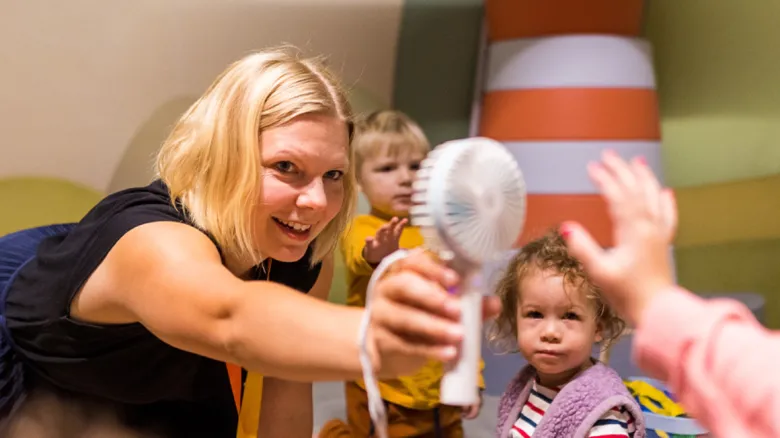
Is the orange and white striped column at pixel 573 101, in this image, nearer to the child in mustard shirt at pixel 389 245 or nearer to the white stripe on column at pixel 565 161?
the white stripe on column at pixel 565 161

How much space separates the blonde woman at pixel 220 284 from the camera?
538 mm

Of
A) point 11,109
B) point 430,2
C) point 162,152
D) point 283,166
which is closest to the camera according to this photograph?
point 283,166

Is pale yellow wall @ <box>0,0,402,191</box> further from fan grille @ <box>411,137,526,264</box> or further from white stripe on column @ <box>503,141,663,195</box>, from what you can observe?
fan grille @ <box>411,137,526,264</box>

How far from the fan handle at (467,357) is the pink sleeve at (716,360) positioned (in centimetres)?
11

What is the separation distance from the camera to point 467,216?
48 centimetres

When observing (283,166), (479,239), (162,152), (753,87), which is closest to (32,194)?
(162,152)

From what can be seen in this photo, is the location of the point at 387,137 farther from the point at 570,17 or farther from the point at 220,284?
the point at 220,284

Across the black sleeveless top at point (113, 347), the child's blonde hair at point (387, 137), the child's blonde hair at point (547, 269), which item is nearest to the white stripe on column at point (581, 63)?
the child's blonde hair at point (387, 137)

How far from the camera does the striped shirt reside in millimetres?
950

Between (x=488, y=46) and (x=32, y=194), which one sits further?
(x=488, y=46)

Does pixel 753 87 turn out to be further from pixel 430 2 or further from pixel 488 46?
pixel 430 2

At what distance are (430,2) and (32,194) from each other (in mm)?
1020

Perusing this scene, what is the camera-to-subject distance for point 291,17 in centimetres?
168

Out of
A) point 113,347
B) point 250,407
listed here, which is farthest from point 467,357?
point 250,407
